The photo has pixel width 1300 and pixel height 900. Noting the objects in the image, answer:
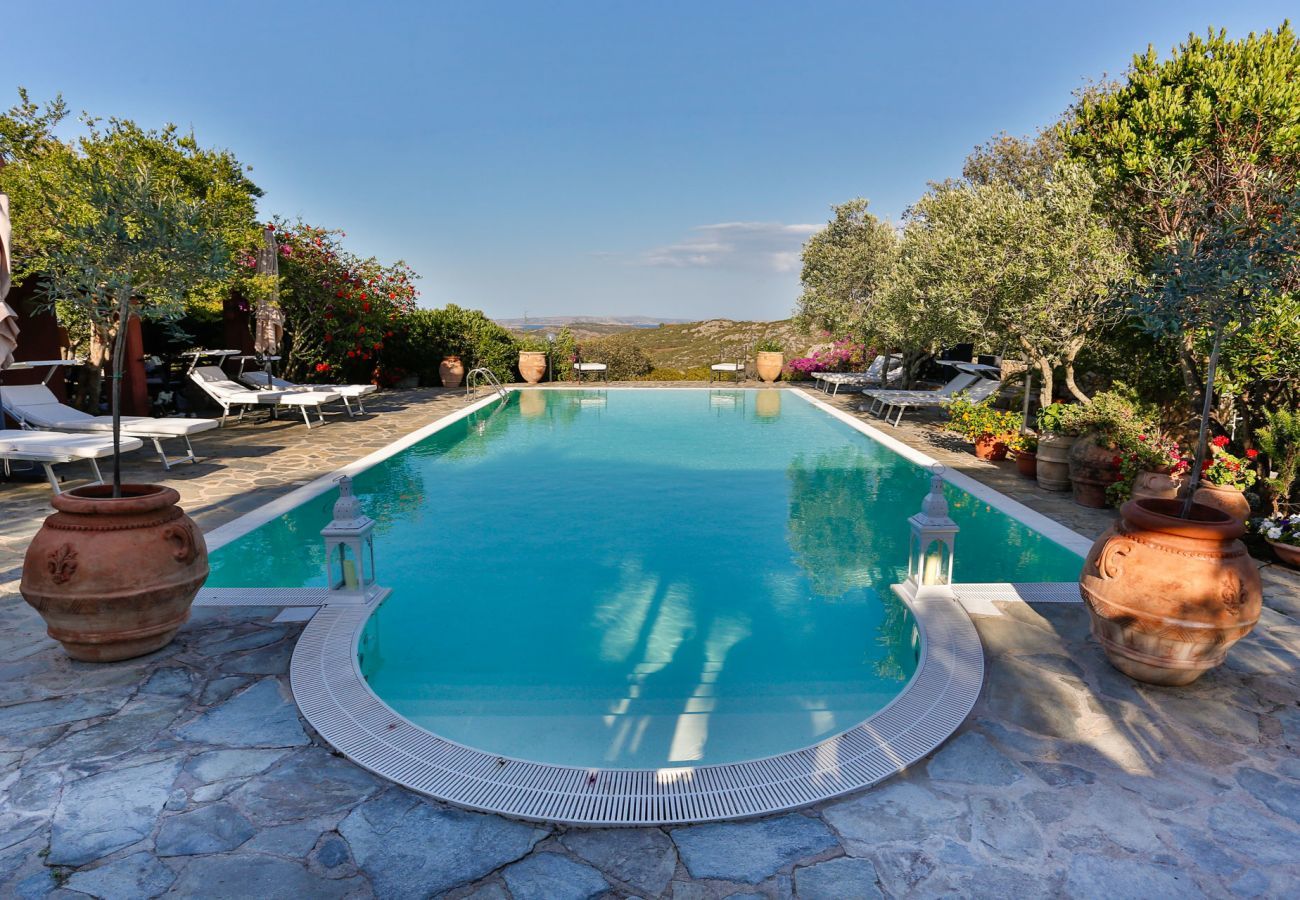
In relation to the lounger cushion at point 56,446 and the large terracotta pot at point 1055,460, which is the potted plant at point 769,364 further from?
the lounger cushion at point 56,446

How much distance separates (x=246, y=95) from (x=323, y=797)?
58.0ft

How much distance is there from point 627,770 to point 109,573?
2792mm

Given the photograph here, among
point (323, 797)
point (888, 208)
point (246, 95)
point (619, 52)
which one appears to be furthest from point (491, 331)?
point (323, 797)

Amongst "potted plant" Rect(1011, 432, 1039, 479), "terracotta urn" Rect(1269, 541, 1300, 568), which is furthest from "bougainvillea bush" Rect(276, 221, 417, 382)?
"terracotta urn" Rect(1269, 541, 1300, 568)

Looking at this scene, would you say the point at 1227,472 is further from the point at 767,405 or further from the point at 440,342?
the point at 440,342

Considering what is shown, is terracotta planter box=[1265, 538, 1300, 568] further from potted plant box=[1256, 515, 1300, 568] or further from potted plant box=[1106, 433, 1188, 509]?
potted plant box=[1106, 433, 1188, 509]

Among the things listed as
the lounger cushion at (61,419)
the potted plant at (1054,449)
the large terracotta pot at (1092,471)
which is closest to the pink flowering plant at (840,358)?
the potted plant at (1054,449)

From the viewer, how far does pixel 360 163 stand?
23.6 metres

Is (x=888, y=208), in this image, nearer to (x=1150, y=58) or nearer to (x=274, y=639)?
(x=1150, y=58)

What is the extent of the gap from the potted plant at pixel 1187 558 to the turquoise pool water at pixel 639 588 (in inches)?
45.9

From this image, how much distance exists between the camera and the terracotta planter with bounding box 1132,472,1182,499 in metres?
6.25

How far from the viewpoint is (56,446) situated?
7.19 meters

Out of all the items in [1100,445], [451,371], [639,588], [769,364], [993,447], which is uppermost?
[769,364]

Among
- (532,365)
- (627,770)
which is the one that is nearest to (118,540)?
(627,770)
